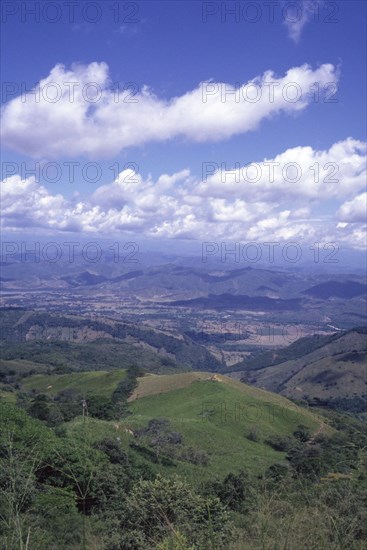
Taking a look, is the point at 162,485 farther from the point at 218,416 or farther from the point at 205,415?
the point at 218,416

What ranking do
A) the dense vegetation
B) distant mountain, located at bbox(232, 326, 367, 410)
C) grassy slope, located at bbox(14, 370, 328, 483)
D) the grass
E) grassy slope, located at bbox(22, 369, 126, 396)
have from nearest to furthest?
the dense vegetation < the grass < grassy slope, located at bbox(14, 370, 328, 483) < grassy slope, located at bbox(22, 369, 126, 396) < distant mountain, located at bbox(232, 326, 367, 410)

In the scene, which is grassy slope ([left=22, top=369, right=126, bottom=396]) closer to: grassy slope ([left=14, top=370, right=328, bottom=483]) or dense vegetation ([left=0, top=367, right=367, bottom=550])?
grassy slope ([left=14, top=370, right=328, bottom=483])

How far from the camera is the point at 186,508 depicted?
922 inches

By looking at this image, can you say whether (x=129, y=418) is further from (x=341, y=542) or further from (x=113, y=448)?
(x=341, y=542)

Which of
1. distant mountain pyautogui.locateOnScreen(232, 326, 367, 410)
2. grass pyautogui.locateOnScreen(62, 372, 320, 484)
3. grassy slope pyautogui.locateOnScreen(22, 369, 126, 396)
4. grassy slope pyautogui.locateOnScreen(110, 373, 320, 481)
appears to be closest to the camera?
grass pyautogui.locateOnScreen(62, 372, 320, 484)

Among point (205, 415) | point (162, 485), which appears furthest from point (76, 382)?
point (162, 485)

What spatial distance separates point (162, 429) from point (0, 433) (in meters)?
26.6

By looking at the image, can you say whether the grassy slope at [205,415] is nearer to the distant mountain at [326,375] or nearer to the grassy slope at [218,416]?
the grassy slope at [218,416]

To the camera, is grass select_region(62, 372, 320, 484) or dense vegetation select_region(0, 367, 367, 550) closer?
dense vegetation select_region(0, 367, 367, 550)

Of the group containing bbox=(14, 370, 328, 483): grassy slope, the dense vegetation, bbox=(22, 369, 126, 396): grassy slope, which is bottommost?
bbox=(22, 369, 126, 396): grassy slope

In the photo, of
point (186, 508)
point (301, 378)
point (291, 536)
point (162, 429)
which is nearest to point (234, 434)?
point (162, 429)

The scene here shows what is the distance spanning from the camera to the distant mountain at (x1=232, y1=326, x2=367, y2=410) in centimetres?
14475

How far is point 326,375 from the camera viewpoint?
159250mm

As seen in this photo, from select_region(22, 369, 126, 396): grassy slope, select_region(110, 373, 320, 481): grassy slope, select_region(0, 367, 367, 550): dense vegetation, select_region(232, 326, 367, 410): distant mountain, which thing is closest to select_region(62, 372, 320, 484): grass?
select_region(110, 373, 320, 481): grassy slope
